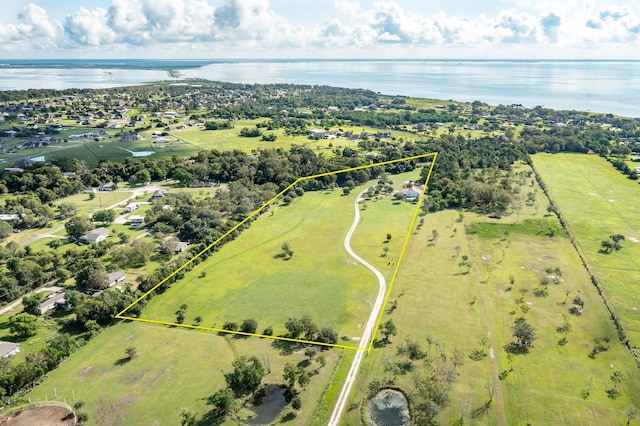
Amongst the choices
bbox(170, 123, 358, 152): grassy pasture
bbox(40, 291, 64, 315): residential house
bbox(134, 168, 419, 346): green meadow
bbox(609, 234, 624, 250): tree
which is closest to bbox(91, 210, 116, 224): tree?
bbox(134, 168, 419, 346): green meadow

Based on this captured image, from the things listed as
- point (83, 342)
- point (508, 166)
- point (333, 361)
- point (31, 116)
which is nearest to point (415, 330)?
point (333, 361)

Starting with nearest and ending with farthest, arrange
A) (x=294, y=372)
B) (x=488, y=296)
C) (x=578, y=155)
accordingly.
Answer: (x=294, y=372) < (x=488, y=296) < (x=578, y=155)

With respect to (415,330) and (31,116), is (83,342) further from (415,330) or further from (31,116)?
(31,116)

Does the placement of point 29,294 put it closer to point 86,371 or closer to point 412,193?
point 86,371

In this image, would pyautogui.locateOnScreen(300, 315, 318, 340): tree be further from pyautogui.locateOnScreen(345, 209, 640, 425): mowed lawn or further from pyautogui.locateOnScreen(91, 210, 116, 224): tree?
pyautogui.locateOnScreen(91, 210, 116, 224): tree

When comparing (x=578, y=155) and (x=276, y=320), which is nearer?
(x=276, y=320)

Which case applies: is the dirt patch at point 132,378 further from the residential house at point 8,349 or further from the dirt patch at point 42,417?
the residential house at point 8,349
